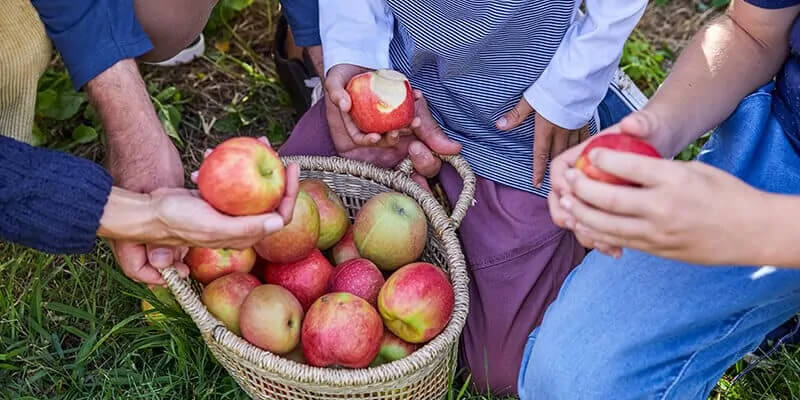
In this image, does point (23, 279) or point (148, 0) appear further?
point (23, 279)

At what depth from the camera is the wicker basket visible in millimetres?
1440

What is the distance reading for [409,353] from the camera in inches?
63.8

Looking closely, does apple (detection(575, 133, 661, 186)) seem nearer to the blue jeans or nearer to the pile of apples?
the blue jeans

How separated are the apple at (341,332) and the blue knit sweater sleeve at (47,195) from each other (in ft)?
1.33

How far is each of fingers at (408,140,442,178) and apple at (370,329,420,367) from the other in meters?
0.40

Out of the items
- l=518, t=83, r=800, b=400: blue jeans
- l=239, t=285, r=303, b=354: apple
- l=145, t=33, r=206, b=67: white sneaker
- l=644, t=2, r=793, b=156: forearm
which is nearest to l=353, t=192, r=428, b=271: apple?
l=239, t=285, r=303, b=354: apple

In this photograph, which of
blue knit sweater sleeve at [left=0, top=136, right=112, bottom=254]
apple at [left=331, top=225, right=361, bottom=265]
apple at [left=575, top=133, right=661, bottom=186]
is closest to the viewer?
apple at [left=575, top=133, right=661, bottom=186]

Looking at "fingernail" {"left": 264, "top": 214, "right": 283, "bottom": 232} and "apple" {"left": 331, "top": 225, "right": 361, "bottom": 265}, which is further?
"apple" {"left": 331, "top": 225, "right": 361, "bottom": 265}

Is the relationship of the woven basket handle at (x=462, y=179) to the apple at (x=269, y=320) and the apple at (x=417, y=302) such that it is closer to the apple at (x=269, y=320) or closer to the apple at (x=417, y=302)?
the apple at (x=417, y=302)

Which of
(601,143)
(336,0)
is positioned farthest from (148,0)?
(601,143)

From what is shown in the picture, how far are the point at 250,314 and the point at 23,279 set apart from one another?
75 centimetres

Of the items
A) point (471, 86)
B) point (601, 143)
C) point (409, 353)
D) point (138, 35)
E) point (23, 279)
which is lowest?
point (23, 279)

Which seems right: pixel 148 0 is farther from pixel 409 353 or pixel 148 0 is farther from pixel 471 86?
pixel 409 353

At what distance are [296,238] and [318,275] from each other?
122 mm
